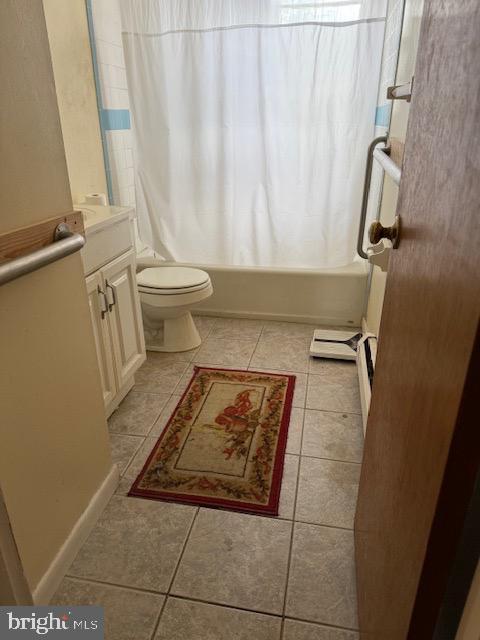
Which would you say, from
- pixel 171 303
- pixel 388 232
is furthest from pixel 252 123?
pixel 388 232

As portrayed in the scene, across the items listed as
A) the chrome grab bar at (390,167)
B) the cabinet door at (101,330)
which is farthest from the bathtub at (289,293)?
the cabinet door at (101,330)

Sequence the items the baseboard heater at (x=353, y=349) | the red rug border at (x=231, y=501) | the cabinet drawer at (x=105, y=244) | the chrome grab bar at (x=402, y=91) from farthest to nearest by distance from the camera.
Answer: the baseboard heater at (x=353, y=349) → the cabinet drawer at (x=105, y=244) → the red rug border at (x=231, y=501) → the chrome grab bar at (x=402, y=91)

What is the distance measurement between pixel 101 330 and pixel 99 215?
47cm

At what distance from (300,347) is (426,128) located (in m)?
1.96

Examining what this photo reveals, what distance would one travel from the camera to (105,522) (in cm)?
150

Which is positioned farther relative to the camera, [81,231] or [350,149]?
[350,149]

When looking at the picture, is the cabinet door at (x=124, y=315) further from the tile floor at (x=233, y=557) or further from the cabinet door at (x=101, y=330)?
the tile floor at (x=233, y=557)

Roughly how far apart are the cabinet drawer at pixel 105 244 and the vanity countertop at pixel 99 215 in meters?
0.01

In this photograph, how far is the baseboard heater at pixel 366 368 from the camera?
1.92 m

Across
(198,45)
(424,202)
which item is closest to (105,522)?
(424,202)

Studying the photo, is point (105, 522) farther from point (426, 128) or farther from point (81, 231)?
point (426, 128)

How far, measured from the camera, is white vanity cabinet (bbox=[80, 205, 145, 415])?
5.62 ft

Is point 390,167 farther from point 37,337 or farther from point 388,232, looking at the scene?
point 37,337

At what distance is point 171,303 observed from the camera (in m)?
2.40
